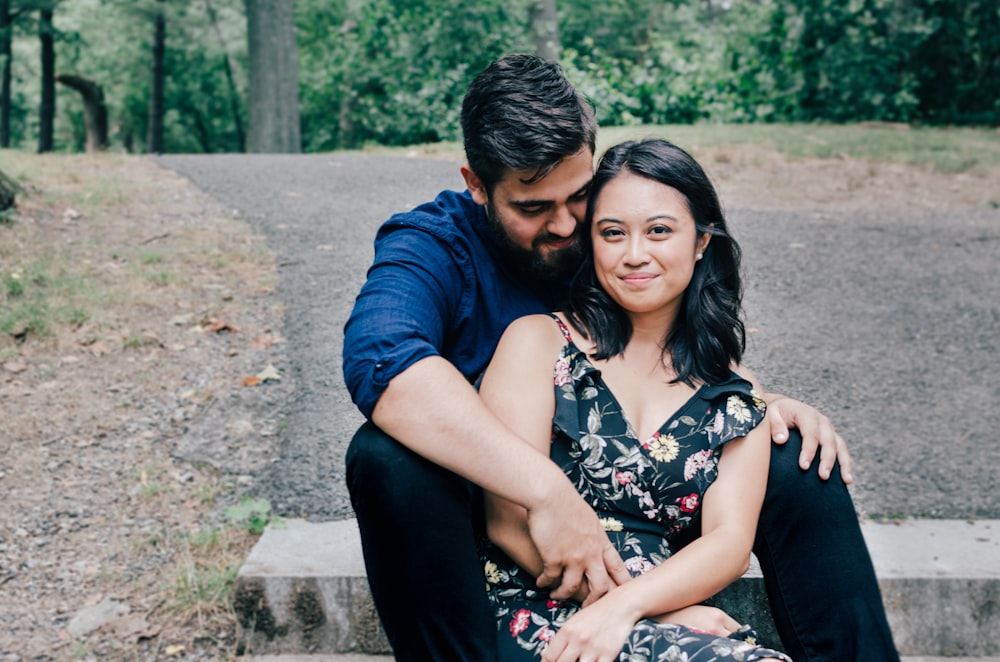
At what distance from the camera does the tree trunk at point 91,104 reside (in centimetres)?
1554

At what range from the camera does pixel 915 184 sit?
7.93 meters

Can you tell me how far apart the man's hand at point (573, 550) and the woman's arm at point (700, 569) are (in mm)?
67

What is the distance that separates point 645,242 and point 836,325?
2996 millimetres

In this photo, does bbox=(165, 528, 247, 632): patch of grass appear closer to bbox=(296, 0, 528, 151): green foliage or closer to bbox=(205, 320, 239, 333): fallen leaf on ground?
bbox=(205, 320, 239, 333): fallen leaf on ground

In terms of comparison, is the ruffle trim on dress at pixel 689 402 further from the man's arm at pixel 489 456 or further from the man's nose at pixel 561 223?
the man's nose at pixel 561 223

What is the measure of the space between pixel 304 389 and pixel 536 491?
85.5 inches

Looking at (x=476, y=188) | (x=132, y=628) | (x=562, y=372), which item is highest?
(x=476, y=188)

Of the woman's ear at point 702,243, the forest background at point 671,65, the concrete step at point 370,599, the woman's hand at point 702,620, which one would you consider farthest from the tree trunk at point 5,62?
the woman's hand at point 702,620

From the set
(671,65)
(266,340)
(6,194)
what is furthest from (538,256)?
(671,65)

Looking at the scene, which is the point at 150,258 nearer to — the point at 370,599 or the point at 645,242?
the point at 370,599

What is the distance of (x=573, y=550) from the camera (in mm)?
2068

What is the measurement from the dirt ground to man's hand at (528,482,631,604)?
3.72 feet

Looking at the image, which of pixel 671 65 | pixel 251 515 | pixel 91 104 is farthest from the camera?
pixel 91 104

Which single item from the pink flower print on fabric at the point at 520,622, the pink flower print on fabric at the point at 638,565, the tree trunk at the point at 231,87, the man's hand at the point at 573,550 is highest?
Answer: the tree trunk at the point at 231,87
